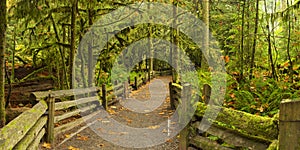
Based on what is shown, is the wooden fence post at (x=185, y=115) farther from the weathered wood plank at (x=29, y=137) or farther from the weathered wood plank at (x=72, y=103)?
the weathered wood plank at (x=72, y=103)

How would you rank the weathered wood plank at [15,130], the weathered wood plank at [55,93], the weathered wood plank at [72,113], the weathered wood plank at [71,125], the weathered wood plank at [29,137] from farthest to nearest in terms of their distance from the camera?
1. the weathered wood plank at [72,113]
2. the weathered wood plank at [71,125]
3. the weathered wood plank at [55,93]
4. the weathered wood plank at [29,137]
5. the weathered wood plank at [15,130]

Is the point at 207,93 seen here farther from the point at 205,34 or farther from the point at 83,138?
the point at 205,34

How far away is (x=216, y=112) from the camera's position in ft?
16.6

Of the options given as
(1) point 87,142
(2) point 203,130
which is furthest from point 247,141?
(1) point 87,142

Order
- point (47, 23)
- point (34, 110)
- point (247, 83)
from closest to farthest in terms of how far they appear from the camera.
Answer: point (34, 110) → point (247, 83) → point (47, 23)

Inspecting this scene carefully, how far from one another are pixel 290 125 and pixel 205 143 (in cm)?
290

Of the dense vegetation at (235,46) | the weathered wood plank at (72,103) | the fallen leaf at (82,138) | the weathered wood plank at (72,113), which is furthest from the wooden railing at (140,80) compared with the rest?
the fallen leaf at (82,138)

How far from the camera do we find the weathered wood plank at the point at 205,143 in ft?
16.6

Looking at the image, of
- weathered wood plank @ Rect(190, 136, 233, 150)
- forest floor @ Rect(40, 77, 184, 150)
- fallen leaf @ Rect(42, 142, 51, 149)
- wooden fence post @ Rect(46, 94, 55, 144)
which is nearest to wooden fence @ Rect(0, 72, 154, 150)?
wooden fence post @ Rect(46, 94, 55, 144)

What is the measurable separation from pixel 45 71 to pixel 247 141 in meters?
12.2

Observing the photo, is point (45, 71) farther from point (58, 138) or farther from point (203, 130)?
point (203, 130)

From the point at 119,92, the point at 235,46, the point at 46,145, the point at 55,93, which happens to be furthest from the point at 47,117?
the point at 119,92

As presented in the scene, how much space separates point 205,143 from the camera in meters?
5.42

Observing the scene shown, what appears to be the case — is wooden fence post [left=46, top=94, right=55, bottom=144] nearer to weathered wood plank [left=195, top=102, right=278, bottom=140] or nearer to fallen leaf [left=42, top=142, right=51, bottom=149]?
fallen leaf [left=42, top=142, right=51, bottom=149]
